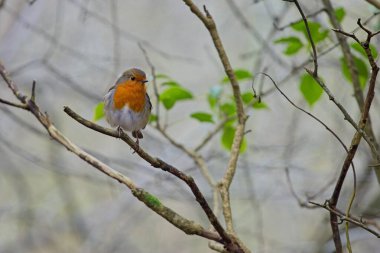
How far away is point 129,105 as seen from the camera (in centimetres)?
313

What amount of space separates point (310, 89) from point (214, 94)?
0.46 m

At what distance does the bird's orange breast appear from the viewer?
3.14m

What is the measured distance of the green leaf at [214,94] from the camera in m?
2.79

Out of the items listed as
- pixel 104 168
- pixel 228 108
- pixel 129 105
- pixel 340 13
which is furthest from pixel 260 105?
pixel 104 168

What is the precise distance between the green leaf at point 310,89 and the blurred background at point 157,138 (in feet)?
6.30

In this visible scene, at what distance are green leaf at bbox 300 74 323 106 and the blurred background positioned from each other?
6.30 ft

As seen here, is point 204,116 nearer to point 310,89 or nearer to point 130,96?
point 310,89

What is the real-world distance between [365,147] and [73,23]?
3.84 meters

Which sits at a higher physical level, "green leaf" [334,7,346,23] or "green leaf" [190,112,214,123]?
"green leaf" [334,7,346,23]

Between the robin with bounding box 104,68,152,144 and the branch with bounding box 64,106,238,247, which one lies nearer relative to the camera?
the branch with bounding box 64,106,238,247

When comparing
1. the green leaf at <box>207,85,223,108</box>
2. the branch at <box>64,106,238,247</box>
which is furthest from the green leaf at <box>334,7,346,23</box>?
the branch at <box>64,106,238,247</box>

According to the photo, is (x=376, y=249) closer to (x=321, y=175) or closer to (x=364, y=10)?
(x=321, y=175)

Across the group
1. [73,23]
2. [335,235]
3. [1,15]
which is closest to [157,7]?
[73,23]

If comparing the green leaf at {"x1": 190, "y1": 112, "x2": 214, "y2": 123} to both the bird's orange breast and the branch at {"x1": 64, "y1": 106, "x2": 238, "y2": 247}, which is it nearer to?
the bird's orange breast
